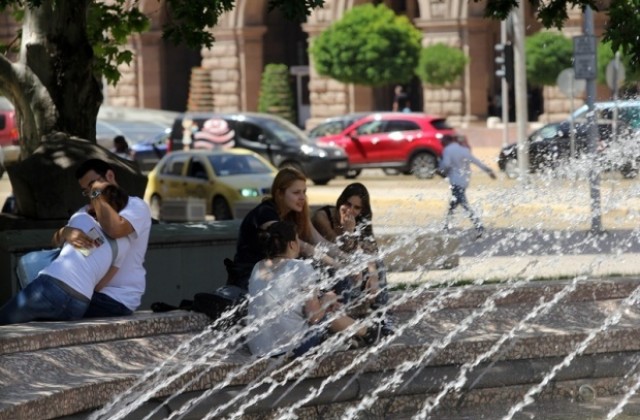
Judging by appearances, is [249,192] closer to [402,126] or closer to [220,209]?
[220,209]

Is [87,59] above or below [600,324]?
above

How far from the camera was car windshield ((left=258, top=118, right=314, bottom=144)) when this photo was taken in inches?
1549

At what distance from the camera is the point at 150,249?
12383 mm

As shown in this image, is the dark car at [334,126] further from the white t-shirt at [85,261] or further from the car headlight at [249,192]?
the white t-shirt at [85,261]

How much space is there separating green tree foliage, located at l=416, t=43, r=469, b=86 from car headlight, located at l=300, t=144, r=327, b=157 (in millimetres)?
9388

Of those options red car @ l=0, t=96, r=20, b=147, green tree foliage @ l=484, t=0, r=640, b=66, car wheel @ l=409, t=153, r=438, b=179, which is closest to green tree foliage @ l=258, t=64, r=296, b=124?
red car @ l=0, t=96, r=20, b=147

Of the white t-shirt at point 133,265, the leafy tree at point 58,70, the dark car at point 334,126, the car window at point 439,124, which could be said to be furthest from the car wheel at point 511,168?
the white t-shirt at point 133,265

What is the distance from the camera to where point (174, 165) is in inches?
1175

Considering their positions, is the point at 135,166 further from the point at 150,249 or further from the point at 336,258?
the point at 336,258

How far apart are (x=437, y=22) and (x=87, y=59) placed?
119ft

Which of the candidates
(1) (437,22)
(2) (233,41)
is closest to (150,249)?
(1) (437,22)

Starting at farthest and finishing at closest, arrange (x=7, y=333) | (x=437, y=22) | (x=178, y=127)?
(x=437, y=22) → (x=178, y=127) → (x=7, y=333)

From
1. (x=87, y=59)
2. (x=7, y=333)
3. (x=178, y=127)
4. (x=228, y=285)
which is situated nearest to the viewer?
(x=7, y=333)

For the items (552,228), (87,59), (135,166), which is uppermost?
(87,59)
